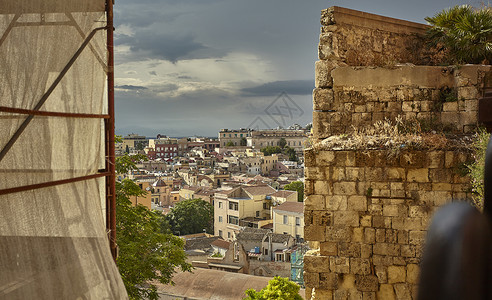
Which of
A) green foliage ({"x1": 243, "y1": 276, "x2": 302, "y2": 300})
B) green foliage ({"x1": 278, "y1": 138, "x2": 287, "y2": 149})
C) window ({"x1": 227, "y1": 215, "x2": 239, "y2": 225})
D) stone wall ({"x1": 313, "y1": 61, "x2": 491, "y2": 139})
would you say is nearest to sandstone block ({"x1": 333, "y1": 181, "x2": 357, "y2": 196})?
stone wall ({"x1": 313, "y1": 61, "x2": 491, "y2": 139})

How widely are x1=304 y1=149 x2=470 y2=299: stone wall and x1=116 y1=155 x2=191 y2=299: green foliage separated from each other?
5.38 metres

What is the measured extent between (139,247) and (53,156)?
612 cm

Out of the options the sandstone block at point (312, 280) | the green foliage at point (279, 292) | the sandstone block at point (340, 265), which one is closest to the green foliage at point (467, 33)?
the sandstone block at point (340, 265)

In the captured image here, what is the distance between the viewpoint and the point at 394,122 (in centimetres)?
575

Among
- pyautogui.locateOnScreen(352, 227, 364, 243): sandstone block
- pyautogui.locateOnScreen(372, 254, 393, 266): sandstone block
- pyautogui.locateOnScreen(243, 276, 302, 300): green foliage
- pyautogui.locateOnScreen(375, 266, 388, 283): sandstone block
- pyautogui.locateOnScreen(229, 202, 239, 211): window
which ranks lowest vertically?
pyautogui.locateOnScreen(229, 202, 239, 211): window

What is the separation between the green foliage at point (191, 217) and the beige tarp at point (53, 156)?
41421 mm

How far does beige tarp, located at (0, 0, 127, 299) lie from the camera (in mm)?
3682

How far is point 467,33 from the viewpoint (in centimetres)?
648

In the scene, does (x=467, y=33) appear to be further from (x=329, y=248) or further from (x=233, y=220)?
(x=233, y=220)

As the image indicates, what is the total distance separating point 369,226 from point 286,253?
27934 mm

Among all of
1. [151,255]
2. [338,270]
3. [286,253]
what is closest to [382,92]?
[338,270]

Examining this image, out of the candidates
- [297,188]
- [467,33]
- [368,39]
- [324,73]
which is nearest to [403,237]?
[324,73]

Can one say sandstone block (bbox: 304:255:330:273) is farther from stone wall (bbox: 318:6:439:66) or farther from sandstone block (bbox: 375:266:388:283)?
stone wall (bbox: 318:6:439:66)

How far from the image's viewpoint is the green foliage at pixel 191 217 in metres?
46.7
